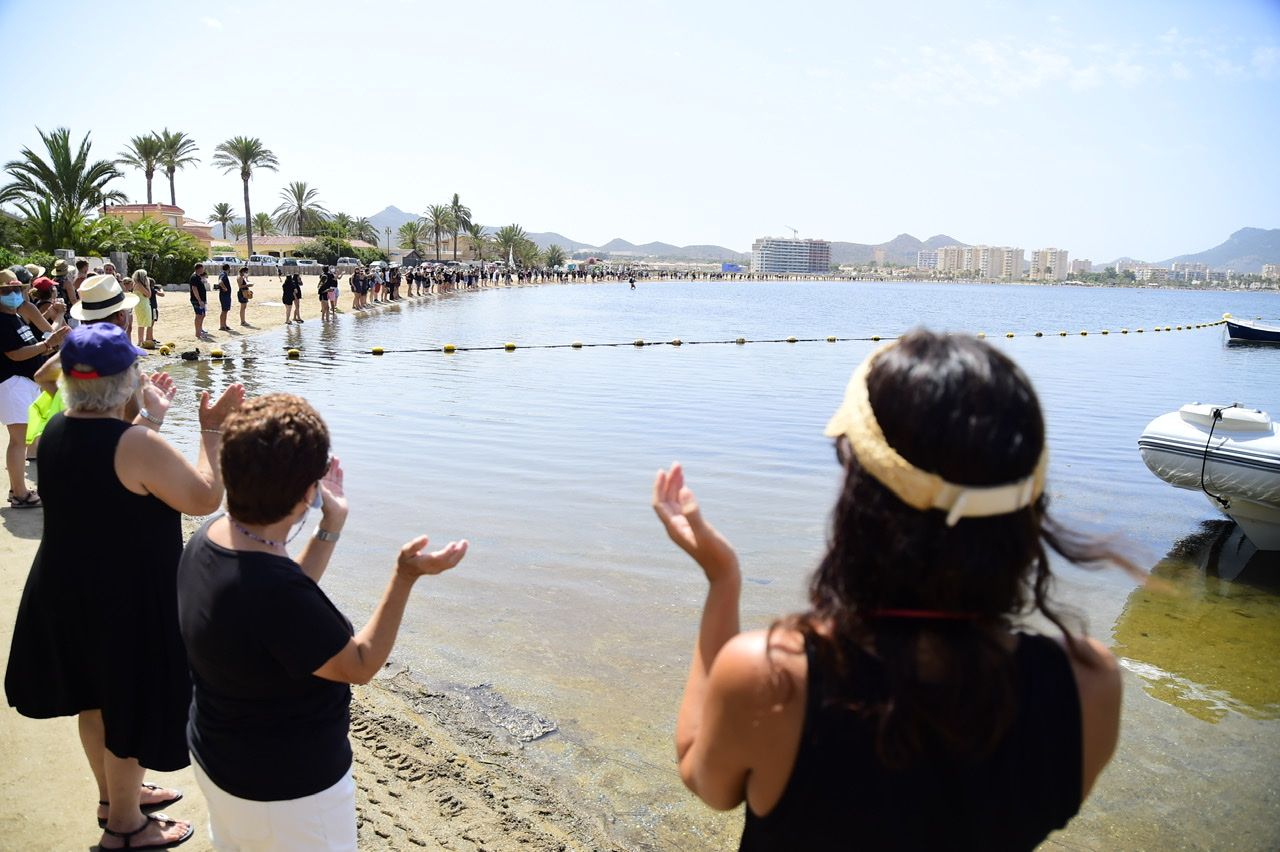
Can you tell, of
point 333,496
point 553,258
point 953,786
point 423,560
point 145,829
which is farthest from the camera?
point 553,258

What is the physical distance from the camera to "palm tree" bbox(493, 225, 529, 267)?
13150 centimetres

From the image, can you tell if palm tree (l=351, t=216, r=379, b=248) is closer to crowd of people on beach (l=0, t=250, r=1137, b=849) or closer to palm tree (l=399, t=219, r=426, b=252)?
palm tree (l=399, t=219, r=426, b=252)

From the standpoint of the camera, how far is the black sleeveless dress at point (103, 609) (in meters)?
2.96

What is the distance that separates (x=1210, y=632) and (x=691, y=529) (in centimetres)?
688

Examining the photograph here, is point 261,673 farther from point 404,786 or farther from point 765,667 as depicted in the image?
point 404,786

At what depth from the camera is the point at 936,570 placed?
138cm

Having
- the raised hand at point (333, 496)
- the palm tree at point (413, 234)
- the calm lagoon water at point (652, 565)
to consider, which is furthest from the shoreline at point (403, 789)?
the palm tree at point (413, 234)

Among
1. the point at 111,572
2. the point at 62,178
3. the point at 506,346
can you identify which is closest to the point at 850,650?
the point at 111,572

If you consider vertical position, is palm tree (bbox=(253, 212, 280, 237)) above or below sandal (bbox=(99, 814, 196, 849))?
above

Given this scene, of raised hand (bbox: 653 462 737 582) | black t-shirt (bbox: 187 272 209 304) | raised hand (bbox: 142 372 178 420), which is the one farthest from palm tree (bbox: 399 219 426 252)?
raised hand (bbox: 653 462 737 582)

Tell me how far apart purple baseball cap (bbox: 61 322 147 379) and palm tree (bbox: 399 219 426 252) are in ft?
382

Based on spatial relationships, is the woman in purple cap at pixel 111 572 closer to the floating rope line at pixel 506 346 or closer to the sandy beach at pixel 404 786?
the sandy beach at pixel 404 786

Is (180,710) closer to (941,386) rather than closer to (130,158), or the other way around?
(941,386)

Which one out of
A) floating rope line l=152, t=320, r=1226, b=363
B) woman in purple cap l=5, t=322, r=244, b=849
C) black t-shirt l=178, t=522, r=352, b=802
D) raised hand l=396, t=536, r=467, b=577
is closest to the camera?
black t-shirt l=178, t=522, r=352, b=802
